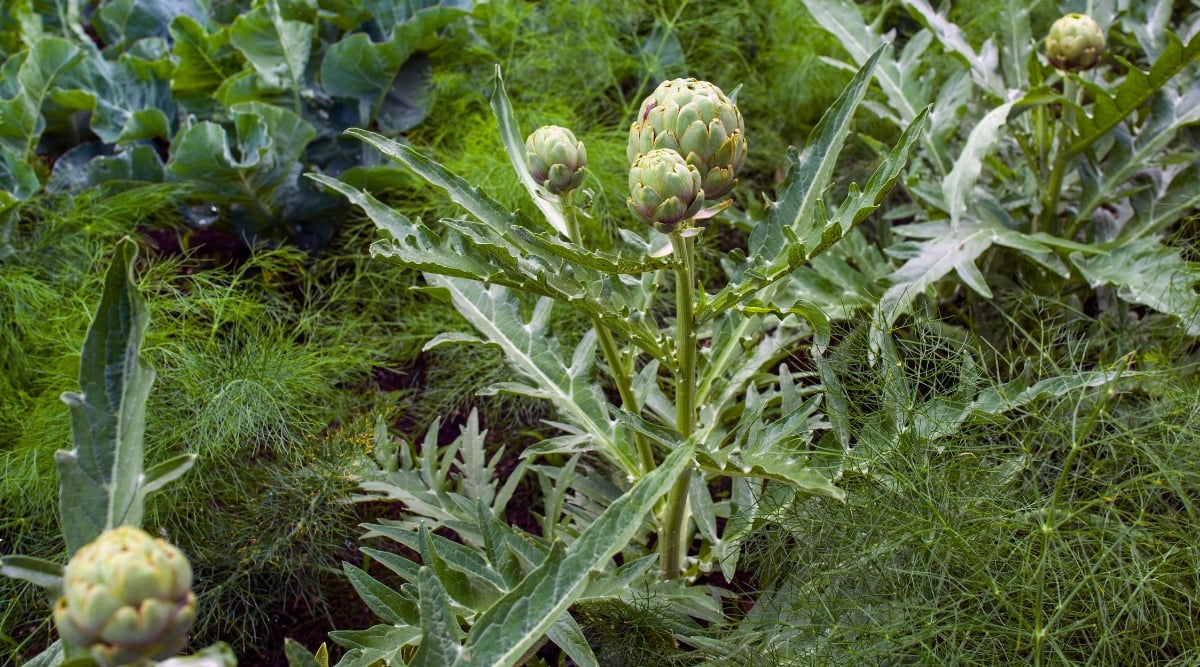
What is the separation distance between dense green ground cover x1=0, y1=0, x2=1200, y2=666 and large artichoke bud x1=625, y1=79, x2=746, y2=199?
Answer: 0.65 ft

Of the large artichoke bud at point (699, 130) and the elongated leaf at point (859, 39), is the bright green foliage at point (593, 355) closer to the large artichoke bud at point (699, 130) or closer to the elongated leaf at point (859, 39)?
the large artichoke bud at point (699, 130)

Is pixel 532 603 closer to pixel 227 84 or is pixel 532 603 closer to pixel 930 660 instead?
pixel 930 660

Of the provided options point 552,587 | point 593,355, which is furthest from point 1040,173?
point 552,587

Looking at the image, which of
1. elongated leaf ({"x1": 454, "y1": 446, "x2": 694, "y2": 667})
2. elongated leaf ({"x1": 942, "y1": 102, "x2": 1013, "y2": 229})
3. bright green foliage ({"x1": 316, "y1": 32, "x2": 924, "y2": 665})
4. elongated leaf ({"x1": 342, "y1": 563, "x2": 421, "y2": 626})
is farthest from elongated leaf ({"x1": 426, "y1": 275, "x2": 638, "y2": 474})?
elongated leaf ({"x1": 942, "y1": 102, "x2": 1013, "y2": 229})

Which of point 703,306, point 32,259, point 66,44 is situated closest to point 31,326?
point 32,259

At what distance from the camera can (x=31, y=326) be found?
57.6 inches

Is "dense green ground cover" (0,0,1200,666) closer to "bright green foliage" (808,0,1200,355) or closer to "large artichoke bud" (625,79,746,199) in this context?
"bright green foliage" (808,0,1200,355)

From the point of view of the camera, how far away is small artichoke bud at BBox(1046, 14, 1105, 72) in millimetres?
1428

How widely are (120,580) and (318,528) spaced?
0.76 metres

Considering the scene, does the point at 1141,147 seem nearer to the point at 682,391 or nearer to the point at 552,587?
the point at 682,391

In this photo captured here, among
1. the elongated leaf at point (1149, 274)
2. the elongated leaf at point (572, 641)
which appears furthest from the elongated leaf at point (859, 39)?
the elongated leaf at point (572, 641)

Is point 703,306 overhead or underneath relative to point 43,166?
overhead

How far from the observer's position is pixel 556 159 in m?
0.99

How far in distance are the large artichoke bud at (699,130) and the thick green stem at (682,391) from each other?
2.7 inches
